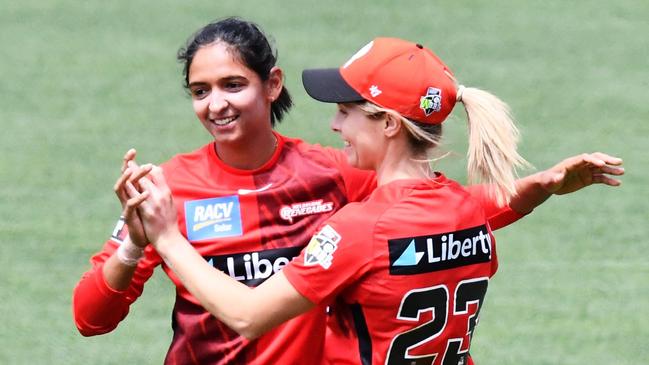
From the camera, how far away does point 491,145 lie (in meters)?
4.43

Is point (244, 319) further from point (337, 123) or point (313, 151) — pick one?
point (313, 151)

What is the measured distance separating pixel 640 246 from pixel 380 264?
500 cm

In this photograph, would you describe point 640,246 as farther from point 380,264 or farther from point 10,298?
point 380,264

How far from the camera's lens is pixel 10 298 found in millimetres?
8273

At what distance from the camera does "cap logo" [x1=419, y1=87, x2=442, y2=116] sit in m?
4.43

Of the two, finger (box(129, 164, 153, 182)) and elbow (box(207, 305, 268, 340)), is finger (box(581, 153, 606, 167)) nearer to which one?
elbow (box(207, 305, 268, 340))

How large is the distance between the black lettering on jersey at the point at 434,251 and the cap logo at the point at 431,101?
0.39 metres

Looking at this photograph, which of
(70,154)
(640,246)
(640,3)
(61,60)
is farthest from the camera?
(640,3)

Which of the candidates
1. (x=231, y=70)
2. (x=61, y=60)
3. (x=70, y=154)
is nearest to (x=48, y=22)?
(x=61, y=60)

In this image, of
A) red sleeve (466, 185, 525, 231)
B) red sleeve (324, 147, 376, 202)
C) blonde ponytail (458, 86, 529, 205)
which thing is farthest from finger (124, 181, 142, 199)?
red sleeve (466, 185, 525, 231)

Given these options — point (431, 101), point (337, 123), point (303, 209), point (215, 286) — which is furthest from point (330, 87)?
point (215, 286)

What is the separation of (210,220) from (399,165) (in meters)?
0.71

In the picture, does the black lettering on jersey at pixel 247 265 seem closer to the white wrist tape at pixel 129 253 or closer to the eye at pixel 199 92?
the white wrist tape at pixel 129 253

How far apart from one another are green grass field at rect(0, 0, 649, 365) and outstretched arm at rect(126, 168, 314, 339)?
10.9ft
